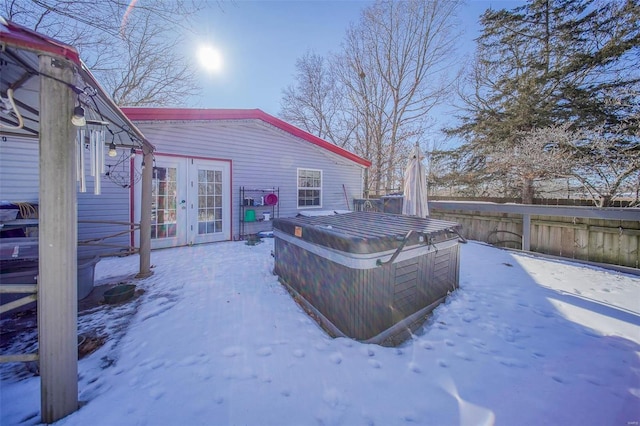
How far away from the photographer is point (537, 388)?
172cm

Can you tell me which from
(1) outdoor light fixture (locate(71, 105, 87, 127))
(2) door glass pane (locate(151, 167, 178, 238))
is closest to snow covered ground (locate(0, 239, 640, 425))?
(1) outdoor light fixture (locate(71, 105, 87, 127))

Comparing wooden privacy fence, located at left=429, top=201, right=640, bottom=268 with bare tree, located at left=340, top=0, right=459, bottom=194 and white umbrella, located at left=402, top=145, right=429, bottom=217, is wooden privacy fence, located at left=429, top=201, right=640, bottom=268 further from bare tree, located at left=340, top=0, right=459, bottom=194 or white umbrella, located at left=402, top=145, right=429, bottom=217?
bare tree, located at left=340, top=0, right=459, bottom=194

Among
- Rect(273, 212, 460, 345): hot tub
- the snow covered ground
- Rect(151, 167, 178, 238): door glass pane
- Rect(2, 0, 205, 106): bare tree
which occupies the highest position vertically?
Rect(2, 0, 205, 106): bare tree

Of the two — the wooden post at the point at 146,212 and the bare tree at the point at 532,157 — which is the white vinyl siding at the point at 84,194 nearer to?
the wooden post at the point at 146,212

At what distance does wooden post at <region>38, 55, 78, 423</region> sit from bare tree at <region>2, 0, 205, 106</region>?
330 cm

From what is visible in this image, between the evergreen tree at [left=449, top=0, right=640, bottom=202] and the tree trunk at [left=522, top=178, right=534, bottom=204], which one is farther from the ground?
the evergreen tree at [left=449, top=0, right=640, bottom=202]

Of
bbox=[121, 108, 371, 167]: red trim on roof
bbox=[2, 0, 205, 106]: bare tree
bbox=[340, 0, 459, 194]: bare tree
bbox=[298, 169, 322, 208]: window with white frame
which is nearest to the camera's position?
bbox=[2, 0, 205, 106]: bare tree

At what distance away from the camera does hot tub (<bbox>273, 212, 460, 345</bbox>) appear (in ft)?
7.22

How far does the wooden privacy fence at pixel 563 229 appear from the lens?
4.30 meters

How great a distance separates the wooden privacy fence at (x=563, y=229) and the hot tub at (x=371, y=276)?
11.2 feet

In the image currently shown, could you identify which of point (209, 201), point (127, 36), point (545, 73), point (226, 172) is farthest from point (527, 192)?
point (127, 36)

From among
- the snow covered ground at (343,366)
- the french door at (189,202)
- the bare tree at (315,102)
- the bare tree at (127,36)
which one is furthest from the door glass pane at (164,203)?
the bare tree at (315,102)

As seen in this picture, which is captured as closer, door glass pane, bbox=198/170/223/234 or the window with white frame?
door glass pane, bbox=198/170/223/234

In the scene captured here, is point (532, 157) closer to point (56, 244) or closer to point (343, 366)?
point (343, 366)
